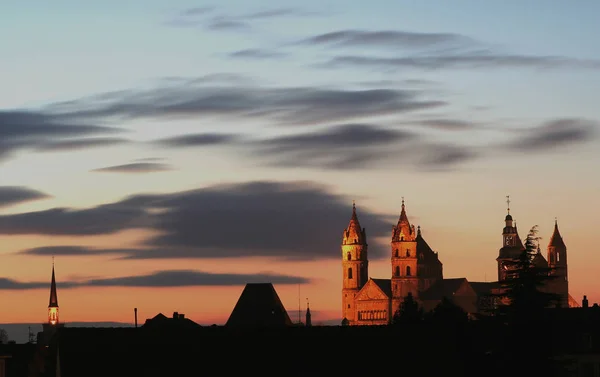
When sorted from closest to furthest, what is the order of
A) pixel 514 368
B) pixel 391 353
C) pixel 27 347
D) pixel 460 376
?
pixel 514 368 → pixel 460 376 → pixel 391 353 → pixel 27 347

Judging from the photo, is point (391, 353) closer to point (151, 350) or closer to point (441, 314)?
point (151, 350)

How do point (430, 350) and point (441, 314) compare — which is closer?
point (430, 350)

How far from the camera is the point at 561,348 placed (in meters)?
103

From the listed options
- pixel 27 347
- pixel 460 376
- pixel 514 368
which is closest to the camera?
pixel 514 368

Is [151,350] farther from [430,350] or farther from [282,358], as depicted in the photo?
[430,350]

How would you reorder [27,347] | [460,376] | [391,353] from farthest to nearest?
1. [27,347]
2. [391,353]
3. [460,376]

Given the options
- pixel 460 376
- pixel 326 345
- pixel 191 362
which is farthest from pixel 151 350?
pixel 460 376

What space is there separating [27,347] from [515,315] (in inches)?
1967

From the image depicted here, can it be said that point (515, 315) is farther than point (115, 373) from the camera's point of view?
No

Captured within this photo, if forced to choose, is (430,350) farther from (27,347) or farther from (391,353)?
(27,347)

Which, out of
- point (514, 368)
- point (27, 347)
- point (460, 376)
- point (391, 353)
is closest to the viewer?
point (514, 368)

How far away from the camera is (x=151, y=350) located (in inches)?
4306

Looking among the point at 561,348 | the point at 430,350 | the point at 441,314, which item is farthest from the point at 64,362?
the point at 441,314

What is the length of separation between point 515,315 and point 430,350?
13.1 metres
